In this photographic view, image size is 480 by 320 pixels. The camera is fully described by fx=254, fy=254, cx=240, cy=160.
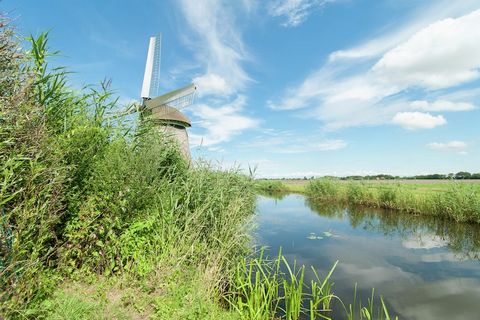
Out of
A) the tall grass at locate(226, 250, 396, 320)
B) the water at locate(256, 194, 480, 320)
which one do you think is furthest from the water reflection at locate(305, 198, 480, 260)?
the tall grass at locate(226, 250, 396, 320)

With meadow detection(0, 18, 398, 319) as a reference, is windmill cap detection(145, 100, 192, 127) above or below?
above

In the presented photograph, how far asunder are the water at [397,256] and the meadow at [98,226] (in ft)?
3.75

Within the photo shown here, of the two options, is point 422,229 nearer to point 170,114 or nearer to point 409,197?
point 409,197

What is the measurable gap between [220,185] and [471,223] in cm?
1290

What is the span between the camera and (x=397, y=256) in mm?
8406

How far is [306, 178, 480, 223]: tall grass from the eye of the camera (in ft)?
39.4

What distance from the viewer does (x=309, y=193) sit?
92.7 feet

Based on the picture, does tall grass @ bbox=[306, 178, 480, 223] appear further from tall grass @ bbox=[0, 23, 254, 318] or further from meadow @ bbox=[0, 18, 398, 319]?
tall grass @ bbox=[0, 23, 254, 318]

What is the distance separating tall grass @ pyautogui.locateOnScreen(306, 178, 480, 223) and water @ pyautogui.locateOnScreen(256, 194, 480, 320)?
0.67m

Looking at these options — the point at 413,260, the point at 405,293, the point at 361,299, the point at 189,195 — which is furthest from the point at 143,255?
the point at 413,260

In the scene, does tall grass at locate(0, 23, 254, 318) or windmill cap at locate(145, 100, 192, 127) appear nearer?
tall grass at locate(0, 23, 254, 318)

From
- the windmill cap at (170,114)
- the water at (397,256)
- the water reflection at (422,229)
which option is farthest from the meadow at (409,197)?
the windmill cap at (170,114)

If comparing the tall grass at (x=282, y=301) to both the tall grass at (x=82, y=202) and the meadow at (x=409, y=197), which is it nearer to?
the tall grass at (x=82, y=202)

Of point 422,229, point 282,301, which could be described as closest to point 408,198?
point 422,229
